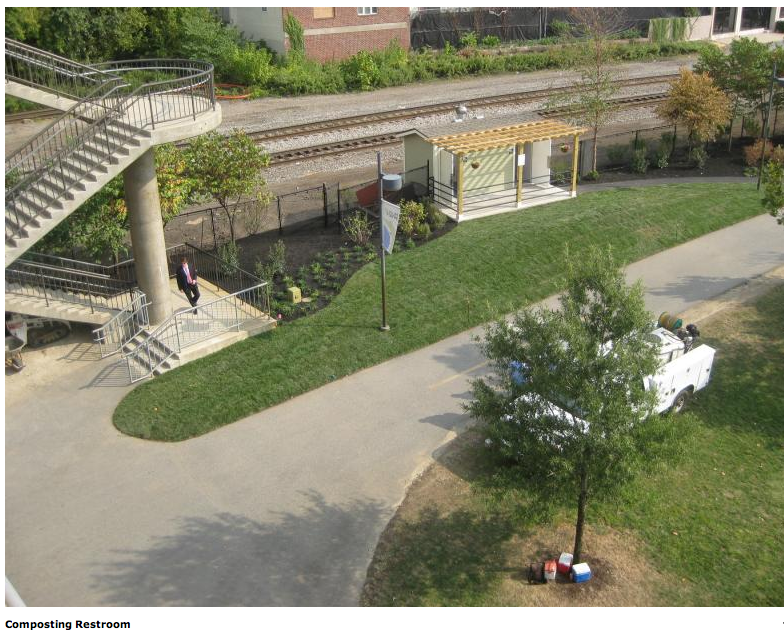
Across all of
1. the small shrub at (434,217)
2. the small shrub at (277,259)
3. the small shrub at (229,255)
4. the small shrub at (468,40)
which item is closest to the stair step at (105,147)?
the small shrub at (229,255)

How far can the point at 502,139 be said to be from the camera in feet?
80.9

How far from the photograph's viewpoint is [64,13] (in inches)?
1613

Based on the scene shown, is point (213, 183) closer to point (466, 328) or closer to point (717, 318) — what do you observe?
point (466, 328)

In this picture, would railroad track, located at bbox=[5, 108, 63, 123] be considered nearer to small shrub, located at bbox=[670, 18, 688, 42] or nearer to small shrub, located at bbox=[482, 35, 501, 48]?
small shrub, located at bbox=[482, 35, 501, 48]

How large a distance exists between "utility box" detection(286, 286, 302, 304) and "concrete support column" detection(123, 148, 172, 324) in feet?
8.76

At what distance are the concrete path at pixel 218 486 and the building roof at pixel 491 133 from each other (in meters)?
7.20

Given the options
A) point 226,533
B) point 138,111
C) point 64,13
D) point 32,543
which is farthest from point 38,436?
point 64,13

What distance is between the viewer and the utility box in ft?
66.0

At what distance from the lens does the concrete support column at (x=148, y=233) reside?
59.8ft

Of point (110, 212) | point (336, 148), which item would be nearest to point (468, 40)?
point (336, 148)

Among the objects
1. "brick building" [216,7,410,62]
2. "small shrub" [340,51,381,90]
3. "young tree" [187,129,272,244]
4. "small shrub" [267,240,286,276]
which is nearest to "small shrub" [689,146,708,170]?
"small shrub" [267,240,286,276]

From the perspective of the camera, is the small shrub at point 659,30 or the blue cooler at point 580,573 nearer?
the blue cooler at point 580,573

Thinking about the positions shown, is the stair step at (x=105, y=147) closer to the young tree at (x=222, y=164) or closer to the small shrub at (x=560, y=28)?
the young tree at (x=222, y=164)
